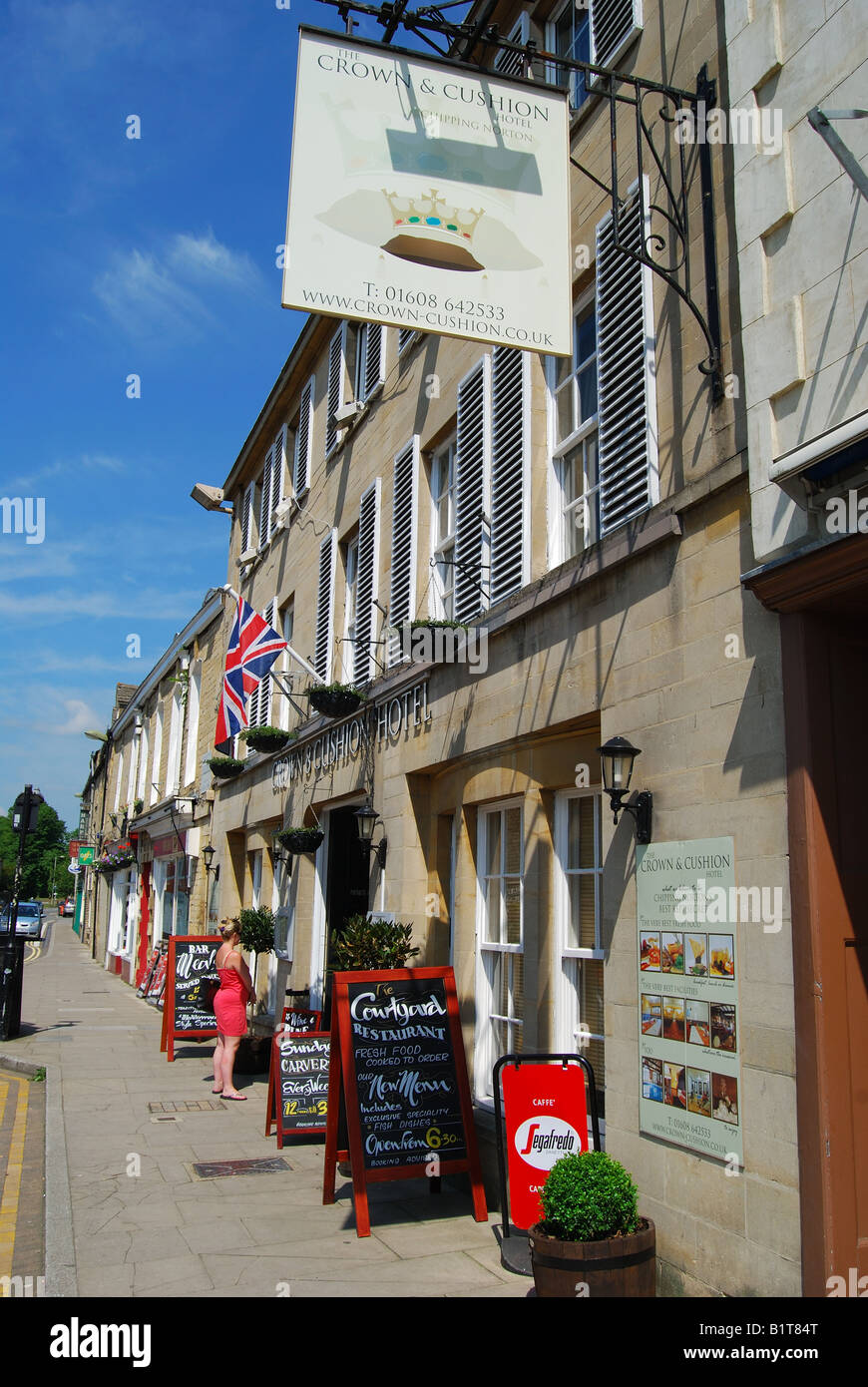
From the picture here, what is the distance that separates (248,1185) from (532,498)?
18.1 feet

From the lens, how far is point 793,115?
194 inches

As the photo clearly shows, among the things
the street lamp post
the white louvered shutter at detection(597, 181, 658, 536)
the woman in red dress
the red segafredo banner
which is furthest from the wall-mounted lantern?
the street lamp post

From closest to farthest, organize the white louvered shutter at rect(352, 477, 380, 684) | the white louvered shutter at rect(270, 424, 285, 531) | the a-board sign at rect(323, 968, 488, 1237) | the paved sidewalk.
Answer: the paved sidewalk, the a-board sign at rect(323, 968, 488, 1237), the white louvered shutter at rect(352, 477, 380, 684), the white louvered shutter at rect(270, 424, 285, 531)

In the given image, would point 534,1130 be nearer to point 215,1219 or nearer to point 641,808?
point 641,808

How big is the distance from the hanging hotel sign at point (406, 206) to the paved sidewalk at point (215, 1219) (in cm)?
512

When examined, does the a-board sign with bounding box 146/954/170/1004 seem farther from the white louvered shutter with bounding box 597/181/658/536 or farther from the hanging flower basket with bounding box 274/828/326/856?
the white louvered shutter with bounding box 597/181/658/536

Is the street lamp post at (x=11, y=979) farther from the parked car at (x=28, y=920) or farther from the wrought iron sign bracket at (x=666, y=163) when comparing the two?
the parked car at (x=28, y=920)

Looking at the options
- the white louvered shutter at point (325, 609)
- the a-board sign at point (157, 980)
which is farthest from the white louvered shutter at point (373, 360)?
the a-board sign at point (157, 980)

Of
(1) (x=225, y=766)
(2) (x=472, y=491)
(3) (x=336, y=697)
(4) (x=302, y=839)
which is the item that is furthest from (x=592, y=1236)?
(1) (x=225, y=766)

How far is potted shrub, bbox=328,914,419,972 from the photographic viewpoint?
28.1ft

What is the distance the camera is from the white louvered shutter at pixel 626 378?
615 centimetres

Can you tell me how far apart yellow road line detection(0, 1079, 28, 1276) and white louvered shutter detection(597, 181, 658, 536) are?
5.65m

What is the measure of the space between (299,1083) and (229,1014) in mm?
2224
